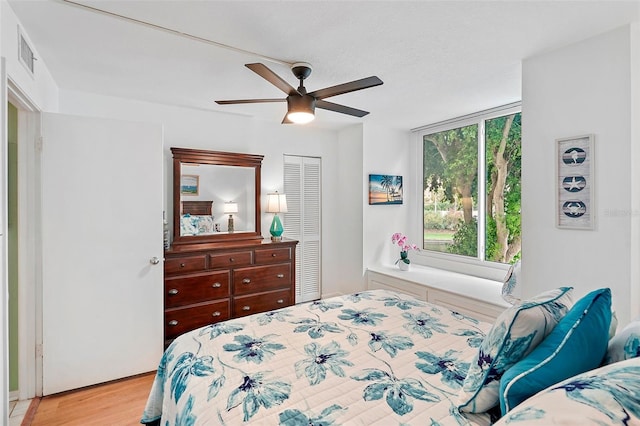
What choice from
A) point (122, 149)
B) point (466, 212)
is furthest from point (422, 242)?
point (122, 149)

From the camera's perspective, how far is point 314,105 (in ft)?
7.54

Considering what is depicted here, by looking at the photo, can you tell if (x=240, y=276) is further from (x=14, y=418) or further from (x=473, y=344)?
(x=473, y=344)

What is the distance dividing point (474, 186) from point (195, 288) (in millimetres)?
3259

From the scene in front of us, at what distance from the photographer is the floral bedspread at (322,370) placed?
1153 millimetres

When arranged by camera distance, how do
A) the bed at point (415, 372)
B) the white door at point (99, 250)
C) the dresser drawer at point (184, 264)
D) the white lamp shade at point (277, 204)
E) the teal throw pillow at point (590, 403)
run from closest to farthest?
the teal throw pillow at point (590, 403), the bed at point (415, 372), the white door at point (99, 250), the dresser drawer at point (184, 264), the white lamp shade at point (277, 204)

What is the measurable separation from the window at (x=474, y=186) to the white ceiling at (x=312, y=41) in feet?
2.23

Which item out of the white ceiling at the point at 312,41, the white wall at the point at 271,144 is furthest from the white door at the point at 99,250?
the white wall at the point at 271,144

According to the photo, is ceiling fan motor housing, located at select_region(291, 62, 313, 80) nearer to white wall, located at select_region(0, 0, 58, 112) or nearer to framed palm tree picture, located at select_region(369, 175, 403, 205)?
white wall, located at select_region(0, 0, 58, 112)

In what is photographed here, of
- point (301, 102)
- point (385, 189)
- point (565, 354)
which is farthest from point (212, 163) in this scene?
point (565, 354)

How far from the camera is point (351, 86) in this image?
6.75ft

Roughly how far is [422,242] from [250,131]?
270cm

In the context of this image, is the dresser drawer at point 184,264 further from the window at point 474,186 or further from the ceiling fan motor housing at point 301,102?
the window at point 474,186

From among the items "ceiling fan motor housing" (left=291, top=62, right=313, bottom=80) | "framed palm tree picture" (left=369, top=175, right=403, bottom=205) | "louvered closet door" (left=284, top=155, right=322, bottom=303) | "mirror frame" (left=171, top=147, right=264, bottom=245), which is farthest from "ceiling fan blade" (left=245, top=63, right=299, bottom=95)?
"framed palm tree picture" (left=369, top=175, right=403, bottom=205)

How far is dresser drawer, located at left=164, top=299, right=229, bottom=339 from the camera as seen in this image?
3.04 metres
